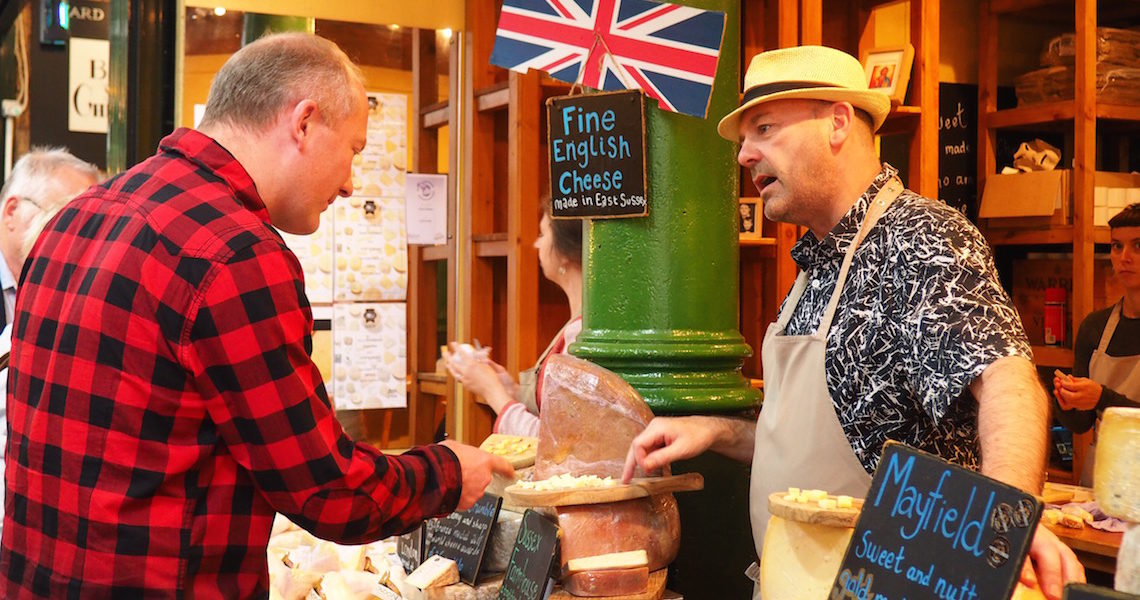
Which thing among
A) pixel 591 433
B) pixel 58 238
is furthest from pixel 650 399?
pixel 58 238

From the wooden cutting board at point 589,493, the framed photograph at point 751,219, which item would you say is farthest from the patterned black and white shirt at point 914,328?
the framed photograph at point 751,219

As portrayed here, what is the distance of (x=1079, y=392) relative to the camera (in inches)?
174

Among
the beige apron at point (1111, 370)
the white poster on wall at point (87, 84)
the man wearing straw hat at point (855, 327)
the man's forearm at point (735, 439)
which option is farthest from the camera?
the white poster on wall at point (87, 84)

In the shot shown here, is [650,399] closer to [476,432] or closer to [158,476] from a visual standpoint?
[158,476]

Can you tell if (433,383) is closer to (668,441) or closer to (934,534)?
(668,441)

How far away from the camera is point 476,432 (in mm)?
5281

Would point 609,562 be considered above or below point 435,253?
below

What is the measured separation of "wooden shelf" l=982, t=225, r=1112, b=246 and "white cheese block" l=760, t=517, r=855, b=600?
13.8ft

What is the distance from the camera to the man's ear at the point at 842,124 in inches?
90.4

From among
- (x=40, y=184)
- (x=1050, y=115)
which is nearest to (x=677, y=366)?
(x=40, y=184)

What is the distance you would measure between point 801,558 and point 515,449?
1.10 metres

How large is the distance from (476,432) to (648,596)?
10.7ft

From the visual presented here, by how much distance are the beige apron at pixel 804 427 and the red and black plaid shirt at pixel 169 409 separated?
33.6 inches

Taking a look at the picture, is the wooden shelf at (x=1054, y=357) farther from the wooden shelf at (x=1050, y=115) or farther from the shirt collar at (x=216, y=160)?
the shirt collar at (x=216, y=160)
